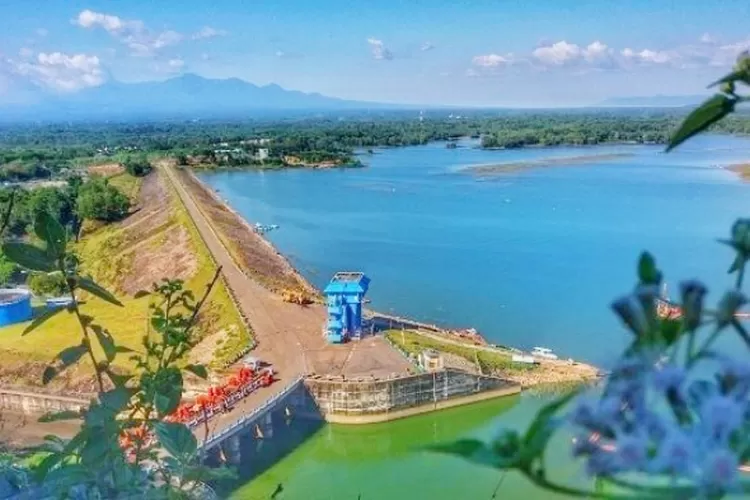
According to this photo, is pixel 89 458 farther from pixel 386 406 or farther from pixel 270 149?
pixel 270 149

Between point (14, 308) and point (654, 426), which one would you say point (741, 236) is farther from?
point (14, 308)

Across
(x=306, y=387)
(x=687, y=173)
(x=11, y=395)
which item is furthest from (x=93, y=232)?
(x=687, y=173)

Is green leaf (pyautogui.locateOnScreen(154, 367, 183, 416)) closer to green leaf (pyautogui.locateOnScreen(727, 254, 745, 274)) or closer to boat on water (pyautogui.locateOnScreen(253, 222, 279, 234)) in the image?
green leaf (pyautogui.locateOnScreen(727, 254, 745, 274))

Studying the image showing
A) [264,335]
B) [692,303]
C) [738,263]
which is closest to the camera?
[692,303]

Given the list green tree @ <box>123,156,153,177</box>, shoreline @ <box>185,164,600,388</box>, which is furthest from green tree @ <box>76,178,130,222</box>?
shoreline @ <box>185,164,600,388</box>

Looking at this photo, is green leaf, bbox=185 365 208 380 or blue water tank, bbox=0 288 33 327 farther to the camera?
blue water tank, bbox=0 288 33 327

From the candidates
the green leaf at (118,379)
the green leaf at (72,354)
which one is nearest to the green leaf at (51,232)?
the green leaf at (72,354)

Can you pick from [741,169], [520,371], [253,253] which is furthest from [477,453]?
[741,169]
